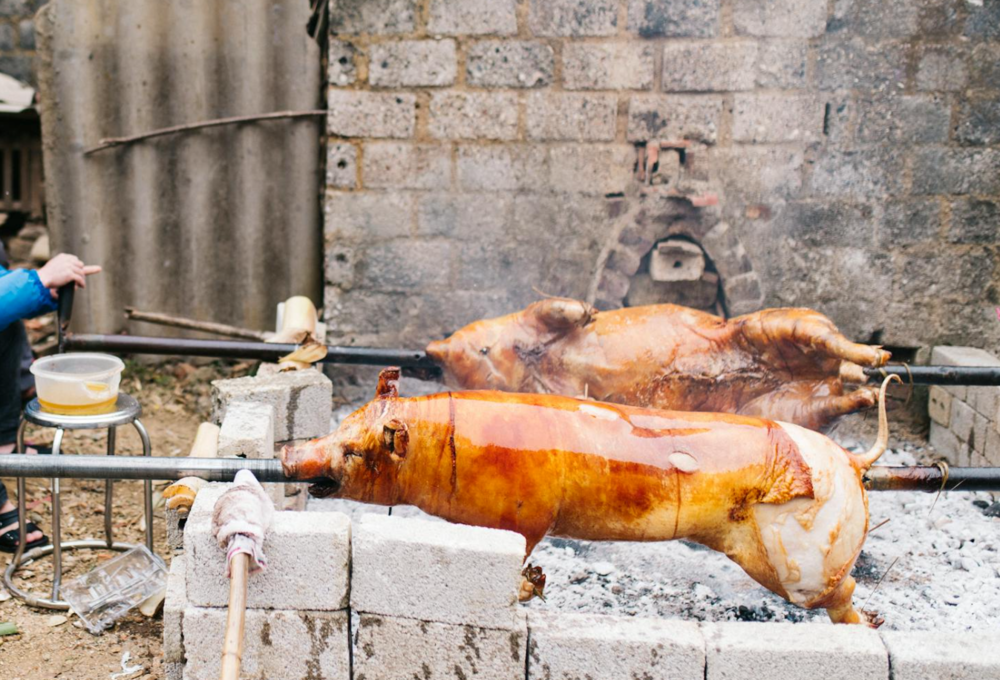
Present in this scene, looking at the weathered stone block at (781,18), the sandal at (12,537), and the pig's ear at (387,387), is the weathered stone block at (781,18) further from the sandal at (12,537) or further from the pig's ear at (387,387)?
the sandal at (12,537)

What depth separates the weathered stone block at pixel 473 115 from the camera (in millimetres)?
5910

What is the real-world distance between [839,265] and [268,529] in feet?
15.3

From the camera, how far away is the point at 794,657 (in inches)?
108

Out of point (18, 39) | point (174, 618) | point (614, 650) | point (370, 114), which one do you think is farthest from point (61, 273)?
point (18, 39)

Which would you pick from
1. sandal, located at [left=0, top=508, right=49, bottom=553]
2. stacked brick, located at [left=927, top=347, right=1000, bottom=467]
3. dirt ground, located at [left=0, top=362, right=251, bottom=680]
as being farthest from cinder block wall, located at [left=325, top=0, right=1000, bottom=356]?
sandal, located at [left=0, top=508, right=49, bottom=553]

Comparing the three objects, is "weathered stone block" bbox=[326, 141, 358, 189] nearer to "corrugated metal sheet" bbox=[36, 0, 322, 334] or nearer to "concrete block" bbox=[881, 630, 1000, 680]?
"corrugated metal sheet" bbox=[36, 0, 322, 334]

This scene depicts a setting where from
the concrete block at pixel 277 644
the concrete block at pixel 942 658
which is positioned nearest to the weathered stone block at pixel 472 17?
the concrete block at pixel 277 644

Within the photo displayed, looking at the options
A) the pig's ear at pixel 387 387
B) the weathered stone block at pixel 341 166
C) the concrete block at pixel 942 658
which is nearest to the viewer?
the concrete block at pixel 942 658

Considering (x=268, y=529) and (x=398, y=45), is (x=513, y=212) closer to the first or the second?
(x=398, y=45)

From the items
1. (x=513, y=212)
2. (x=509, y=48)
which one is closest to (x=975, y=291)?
(x=513, y=212)

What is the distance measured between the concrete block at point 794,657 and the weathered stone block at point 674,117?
3.91 m

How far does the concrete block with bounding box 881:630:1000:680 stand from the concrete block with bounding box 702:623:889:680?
5cm

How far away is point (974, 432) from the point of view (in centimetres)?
540

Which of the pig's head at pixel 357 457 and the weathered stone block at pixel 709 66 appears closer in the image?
the pig's head at pixel 357 457
